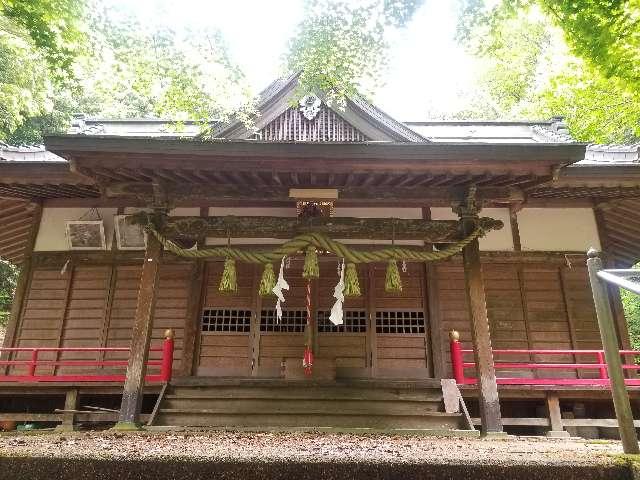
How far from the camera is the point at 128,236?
348 inches

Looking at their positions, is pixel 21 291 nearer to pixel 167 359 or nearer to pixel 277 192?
pixel 167 359

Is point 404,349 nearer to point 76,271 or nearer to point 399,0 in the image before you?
point 399,0

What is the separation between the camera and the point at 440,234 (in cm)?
682

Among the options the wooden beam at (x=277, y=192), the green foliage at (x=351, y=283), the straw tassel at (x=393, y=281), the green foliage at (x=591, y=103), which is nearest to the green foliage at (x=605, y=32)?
the green foliage at (x=591, y=103)

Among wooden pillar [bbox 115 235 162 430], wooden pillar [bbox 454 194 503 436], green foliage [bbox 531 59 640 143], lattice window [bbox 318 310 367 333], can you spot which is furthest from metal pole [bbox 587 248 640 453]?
green foliage [bbox 531 59 640 143]

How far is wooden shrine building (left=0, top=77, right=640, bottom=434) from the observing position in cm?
614

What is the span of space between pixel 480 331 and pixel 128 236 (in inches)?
268

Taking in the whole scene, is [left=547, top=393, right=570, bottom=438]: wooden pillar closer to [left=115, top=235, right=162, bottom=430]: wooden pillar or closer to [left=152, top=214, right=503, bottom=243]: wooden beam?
[left=152, top=214, right=503, bottom=243]: wooden beam

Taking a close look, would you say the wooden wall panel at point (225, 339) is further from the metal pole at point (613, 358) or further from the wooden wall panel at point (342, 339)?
the metal pole at point (613, 358)

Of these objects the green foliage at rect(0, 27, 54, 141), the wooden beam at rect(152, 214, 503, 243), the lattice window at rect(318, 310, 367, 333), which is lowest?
the lattice window at rect(318, 310, 367, 333)

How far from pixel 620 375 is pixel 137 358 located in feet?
18.7

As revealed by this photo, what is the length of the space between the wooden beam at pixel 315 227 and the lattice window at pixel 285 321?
2.30 meters

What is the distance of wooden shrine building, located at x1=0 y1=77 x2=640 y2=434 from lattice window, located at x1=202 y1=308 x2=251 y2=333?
28 mm

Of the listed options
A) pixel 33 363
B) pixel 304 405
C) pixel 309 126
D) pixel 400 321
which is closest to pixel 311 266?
pixel 304 405
